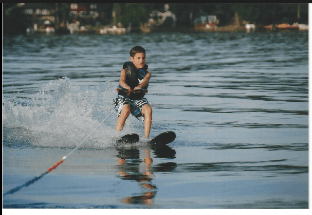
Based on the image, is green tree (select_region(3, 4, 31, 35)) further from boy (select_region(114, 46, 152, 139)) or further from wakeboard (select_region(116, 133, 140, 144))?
wakeboard (select_region(116, 133, 140, 144))

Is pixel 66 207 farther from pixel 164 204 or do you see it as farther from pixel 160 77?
pixel 160 77

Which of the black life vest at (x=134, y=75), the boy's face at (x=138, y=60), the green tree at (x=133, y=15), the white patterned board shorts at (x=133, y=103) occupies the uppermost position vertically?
the boy's face at (x=138, y=60)

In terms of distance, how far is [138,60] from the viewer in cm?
759

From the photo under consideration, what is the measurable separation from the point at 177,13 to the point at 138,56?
212 feet

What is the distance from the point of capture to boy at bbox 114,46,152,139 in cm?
759

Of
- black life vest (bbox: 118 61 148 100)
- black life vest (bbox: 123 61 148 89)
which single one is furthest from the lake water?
black life vest (bbox: 123 61 148 89)

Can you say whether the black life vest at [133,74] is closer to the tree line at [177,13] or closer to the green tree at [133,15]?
the tree line at [177,13]

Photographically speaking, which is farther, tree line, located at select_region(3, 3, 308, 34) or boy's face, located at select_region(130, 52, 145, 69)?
tree line, located at select_region(3, 3, 308, 34)

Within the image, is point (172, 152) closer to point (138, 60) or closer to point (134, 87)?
point (134, 87)

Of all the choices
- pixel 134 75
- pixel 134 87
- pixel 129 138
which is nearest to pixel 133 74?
pixel 134 75

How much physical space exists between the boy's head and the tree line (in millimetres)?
49192

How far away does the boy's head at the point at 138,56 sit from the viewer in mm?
7551

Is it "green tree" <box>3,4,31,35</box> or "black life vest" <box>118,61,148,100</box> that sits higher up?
"black life vest" <box>118,61,148,100</box>

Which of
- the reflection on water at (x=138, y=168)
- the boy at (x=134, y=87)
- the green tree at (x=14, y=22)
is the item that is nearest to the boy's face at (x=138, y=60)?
the boy at (x=134, y=87)
